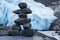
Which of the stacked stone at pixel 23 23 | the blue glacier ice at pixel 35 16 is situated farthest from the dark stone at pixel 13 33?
the blue glacier ice at pixel 35 16

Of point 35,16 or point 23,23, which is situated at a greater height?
point 23,23

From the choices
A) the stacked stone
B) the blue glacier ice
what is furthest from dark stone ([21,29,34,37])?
the blue glacier ice

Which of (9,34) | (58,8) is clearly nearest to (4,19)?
(58,8)

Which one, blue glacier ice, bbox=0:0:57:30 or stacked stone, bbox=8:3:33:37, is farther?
blue glacier ice, bbox=0:0:57:30

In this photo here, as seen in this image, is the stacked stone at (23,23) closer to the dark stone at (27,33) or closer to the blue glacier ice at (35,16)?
the dark stone at (27,33)

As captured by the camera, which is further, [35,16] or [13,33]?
[35,16]

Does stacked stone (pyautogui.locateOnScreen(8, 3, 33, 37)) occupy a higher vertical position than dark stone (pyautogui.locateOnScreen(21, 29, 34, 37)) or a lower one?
higher

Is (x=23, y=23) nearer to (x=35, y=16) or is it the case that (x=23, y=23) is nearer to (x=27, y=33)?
(x=27, y=33)

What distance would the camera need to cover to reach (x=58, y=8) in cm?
550

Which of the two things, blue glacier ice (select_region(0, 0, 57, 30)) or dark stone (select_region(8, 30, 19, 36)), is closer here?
dark stone (select_region(8, 30, 19, 36))

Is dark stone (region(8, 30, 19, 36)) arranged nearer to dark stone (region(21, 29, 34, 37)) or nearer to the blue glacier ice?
dark stone (region(21, 29, 34, 37))

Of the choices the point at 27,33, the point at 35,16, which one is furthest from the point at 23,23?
the point at 35,16

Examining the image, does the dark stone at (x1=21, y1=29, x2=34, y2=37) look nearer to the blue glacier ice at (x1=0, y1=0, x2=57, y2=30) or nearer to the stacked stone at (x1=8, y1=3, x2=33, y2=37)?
the stacked stone at (x1=8, y1=3, x2=33, y2=37)

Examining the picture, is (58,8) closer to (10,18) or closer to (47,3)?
(47,3)
